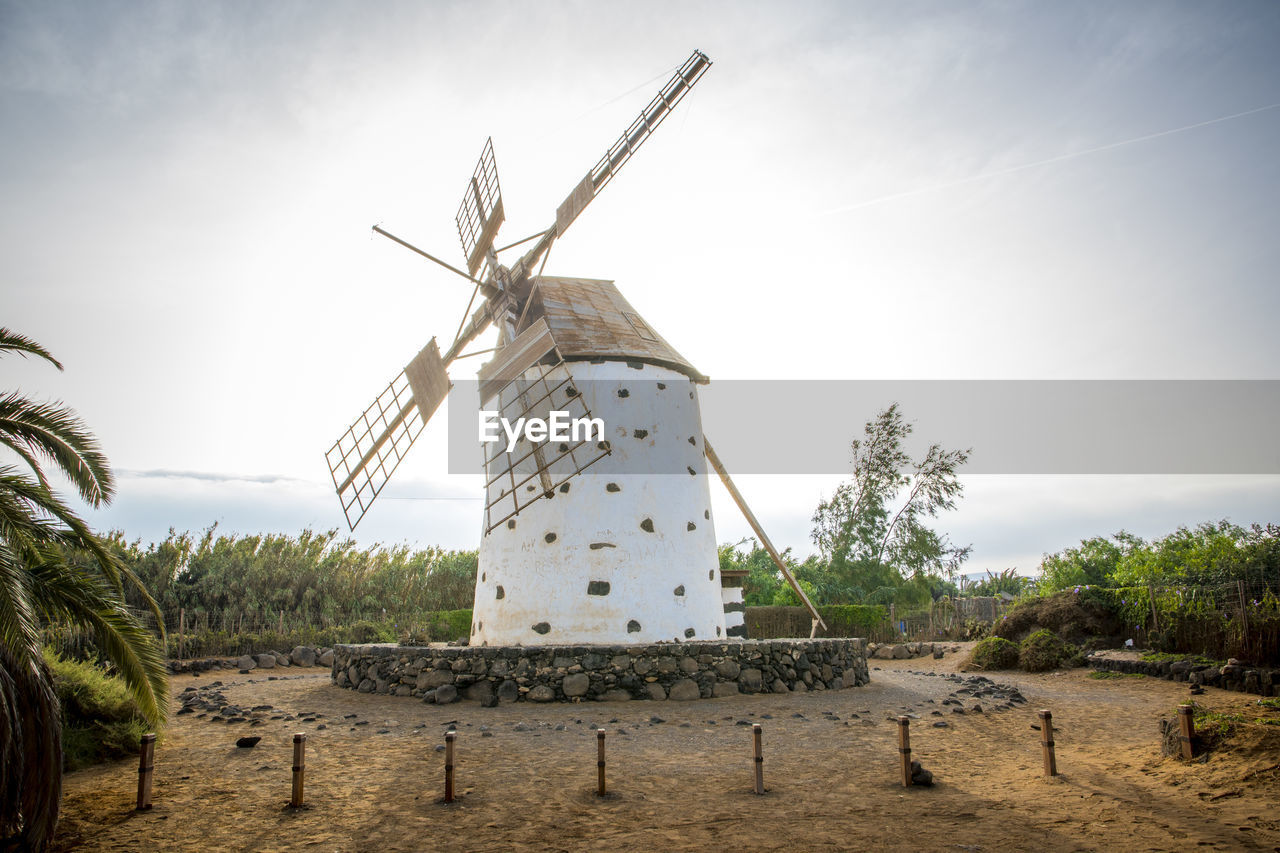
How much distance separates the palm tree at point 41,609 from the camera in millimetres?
4680

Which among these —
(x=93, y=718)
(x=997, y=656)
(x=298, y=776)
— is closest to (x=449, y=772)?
(x=298, y=776)

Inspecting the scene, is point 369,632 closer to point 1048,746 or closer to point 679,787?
point 679,787

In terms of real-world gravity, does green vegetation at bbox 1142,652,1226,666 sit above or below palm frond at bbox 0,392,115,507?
below

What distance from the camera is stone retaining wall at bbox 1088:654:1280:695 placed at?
10.8 m

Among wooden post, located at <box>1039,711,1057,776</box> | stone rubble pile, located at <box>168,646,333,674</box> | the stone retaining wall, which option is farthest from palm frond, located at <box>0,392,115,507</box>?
the stone retaining wall

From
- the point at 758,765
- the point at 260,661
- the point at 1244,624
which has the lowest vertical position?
the point at 260,661

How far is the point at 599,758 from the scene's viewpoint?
20.4 ft

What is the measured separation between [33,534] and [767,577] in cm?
2699

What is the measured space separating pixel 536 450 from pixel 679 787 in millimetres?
6420

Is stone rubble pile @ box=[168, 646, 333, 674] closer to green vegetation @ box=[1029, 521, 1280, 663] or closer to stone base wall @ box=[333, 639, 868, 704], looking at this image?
stone base wall @ box=[333, 639, 868, 704]

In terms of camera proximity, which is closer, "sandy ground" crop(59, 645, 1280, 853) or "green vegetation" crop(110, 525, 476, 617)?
"sandy ground" crop(59, 645, 1280, 853)

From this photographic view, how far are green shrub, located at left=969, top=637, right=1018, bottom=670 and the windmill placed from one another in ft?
18.9

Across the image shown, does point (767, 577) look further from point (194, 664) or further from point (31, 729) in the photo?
point (31, 729)

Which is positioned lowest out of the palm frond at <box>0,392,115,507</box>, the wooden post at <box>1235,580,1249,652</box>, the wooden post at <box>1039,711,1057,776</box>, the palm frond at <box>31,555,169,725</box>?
the wooden post at <box>1039,711,1057,776</box>
